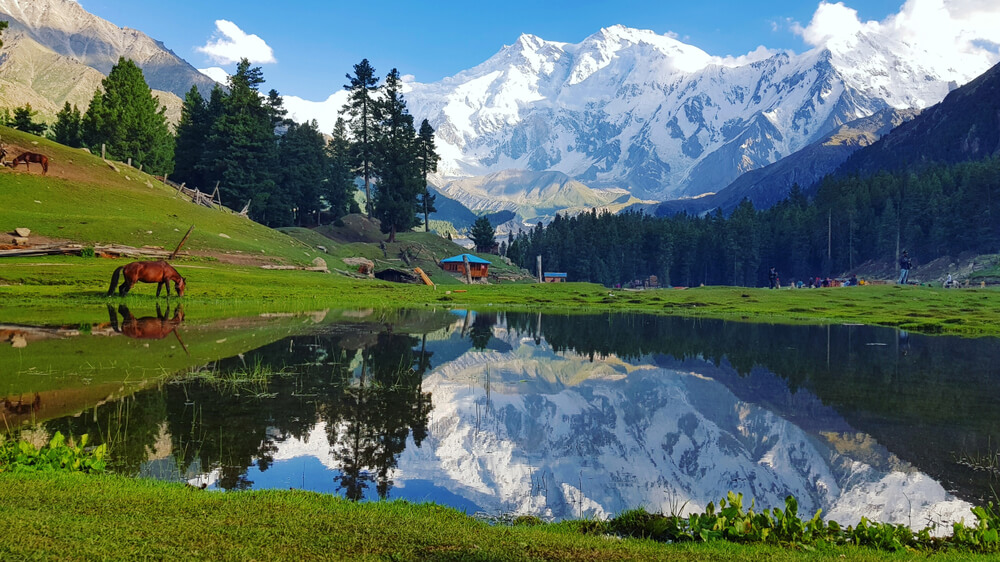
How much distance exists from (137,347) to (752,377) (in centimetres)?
2182

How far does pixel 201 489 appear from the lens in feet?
30.1

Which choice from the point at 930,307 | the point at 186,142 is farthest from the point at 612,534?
the point at 186,142

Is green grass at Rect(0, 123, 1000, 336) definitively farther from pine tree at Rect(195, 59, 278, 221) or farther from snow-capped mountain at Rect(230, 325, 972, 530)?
snow-capped mountain at Rect(230, 325, 972, 530)

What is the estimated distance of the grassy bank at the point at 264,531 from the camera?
6.64m

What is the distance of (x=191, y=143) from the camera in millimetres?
98188

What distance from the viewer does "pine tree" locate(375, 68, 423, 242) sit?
105812mm

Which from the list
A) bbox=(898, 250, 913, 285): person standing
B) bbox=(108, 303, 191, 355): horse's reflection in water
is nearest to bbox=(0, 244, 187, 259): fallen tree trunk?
bbox=(108, 303, 191, 355): horse's reflection in water

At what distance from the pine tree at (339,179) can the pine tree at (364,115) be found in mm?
3429

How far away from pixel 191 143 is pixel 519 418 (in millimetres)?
99533

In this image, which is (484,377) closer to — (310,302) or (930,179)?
(310,302)

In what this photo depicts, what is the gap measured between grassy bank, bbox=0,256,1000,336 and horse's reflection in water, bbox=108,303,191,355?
195 cm

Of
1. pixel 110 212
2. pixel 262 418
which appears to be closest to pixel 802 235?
pixel 110 212

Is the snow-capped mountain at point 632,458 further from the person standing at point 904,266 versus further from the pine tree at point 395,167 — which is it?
the pine tree at point 395,167

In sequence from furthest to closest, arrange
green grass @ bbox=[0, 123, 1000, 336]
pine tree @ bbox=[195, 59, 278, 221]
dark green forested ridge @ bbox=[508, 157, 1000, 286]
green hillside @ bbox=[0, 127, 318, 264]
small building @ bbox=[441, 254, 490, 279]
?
1. dark green forested ridge @ bbox=[508, 157, 1000, 286]
2. small building @ bbox=[441, 254, 490, 279]
3. pine tree @ bbox=[195, 59, 278, 221]
4. green hillside @ bbox=[0, 127, 318, 264]
5. green grass @ bbox=[0, 123, 1000, 336]
